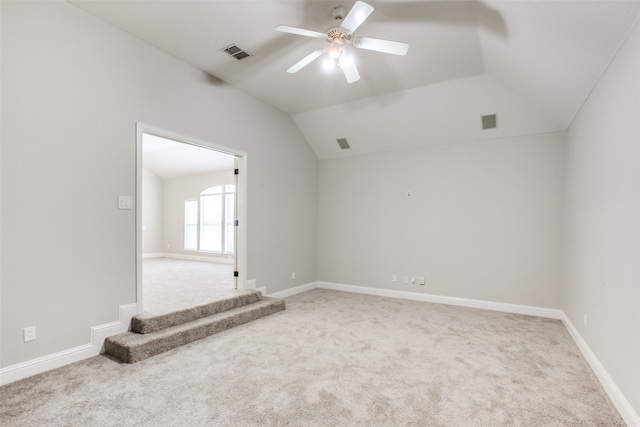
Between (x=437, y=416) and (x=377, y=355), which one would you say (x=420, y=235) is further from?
(x=437, y=416)

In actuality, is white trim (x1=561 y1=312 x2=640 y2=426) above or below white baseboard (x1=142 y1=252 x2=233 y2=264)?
below

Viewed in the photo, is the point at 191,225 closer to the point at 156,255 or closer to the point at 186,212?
the point at 186,212

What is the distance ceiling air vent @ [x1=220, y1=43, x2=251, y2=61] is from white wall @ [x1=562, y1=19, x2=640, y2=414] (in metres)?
3.29

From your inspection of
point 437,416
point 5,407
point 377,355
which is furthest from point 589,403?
point 5,407

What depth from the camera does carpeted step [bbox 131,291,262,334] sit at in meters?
3.16

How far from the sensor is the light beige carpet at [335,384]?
2.05m

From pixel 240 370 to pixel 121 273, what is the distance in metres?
1.60

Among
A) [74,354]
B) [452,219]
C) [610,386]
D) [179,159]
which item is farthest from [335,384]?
[179,159]

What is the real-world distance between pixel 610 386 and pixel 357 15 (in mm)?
3302

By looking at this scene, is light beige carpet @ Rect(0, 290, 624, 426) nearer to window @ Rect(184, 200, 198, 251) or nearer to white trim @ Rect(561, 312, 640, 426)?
white trim @ Rect(561, 312, 640, 426)

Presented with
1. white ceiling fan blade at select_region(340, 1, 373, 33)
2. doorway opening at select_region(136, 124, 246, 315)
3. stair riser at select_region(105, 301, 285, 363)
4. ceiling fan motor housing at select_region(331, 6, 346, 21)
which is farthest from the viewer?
doorway opening at select_region(136, 124, 246, 315)

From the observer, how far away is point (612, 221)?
238 cm

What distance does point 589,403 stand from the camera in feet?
7.32

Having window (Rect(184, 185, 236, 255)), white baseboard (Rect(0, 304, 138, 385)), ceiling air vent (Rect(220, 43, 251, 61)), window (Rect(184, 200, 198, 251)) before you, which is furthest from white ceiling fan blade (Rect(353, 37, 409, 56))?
window (Rect(184, 200, 198, 251))
